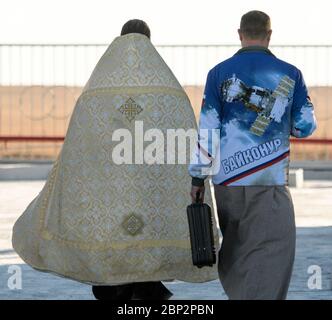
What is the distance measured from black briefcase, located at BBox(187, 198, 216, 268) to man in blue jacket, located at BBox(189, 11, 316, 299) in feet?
0.26

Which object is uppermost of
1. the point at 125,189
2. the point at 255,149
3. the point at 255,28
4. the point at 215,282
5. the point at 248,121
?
the point at 255,28

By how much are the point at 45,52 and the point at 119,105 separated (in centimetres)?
1715

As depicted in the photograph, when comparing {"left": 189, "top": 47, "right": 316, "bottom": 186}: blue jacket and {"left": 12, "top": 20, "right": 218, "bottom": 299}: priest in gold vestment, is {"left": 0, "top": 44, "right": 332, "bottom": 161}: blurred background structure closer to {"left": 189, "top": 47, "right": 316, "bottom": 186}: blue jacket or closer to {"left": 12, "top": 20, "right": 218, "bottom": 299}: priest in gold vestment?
{"left": 12, "top": 20, "right": 218, "bottom": 299}: priest in gold vestment

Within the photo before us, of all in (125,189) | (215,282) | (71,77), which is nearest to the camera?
(125,189)

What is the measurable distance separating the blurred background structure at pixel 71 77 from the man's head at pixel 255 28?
652 inches

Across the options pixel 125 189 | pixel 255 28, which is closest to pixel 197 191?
pixel 255 28

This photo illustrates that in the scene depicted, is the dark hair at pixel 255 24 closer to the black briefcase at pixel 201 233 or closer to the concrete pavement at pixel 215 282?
the black briefcase at pixel 201 233

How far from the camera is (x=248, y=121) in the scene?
268 inches

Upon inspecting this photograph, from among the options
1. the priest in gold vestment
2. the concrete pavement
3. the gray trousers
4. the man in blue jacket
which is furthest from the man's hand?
the concrete pavement

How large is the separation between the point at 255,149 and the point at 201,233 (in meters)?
0.48

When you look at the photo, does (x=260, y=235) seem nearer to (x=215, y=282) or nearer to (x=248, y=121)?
(x=248, y=121)

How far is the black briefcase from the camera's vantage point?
6.86m

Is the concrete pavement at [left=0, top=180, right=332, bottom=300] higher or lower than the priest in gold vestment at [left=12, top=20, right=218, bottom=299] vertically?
lower
